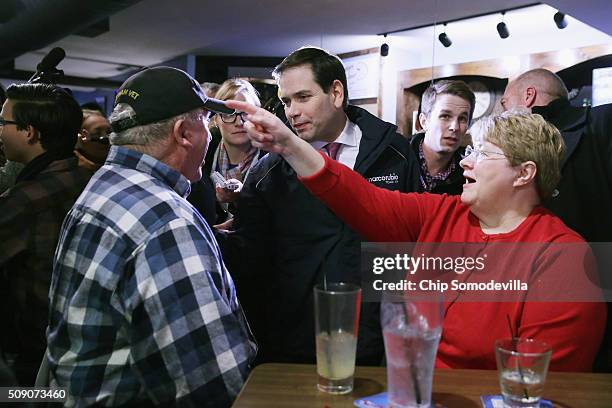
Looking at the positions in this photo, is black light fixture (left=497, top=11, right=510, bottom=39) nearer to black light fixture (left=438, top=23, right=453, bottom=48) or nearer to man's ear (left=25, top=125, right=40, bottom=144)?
black light fixture (left=438, top=23, right=453, bottom=48)

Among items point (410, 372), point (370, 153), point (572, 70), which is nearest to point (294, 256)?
point (370, 153)

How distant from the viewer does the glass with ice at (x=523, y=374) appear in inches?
30.1

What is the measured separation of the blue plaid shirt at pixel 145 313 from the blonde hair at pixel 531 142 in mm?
758

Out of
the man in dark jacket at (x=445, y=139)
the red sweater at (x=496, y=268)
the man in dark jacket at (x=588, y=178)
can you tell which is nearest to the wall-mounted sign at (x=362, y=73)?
the man in dark jacket at (x=445, y=139)

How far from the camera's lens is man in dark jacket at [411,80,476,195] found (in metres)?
2.49

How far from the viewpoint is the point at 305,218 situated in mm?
1611

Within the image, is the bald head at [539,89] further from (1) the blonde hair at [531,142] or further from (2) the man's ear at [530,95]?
(1) the blonde hair at [531,142]

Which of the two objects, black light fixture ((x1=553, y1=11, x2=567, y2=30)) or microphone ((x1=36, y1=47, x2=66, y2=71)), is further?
black light fixture ((x1=553, y1=11, x2=567, y2=30))

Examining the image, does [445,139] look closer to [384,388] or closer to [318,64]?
[318,64]

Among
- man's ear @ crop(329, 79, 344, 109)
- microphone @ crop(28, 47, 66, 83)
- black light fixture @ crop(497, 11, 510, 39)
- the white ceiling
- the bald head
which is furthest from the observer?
black light fixture @ crop(497, 11, 510, 39)

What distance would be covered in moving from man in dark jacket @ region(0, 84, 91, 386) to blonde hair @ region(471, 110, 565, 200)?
130 centimetres

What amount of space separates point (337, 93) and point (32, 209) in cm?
102

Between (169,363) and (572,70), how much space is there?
3.89 meters

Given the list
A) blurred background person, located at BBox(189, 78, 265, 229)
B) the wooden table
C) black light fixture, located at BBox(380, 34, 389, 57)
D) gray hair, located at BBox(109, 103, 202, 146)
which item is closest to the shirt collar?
gray hair, located at BBox(109, 103, 202, 146)
